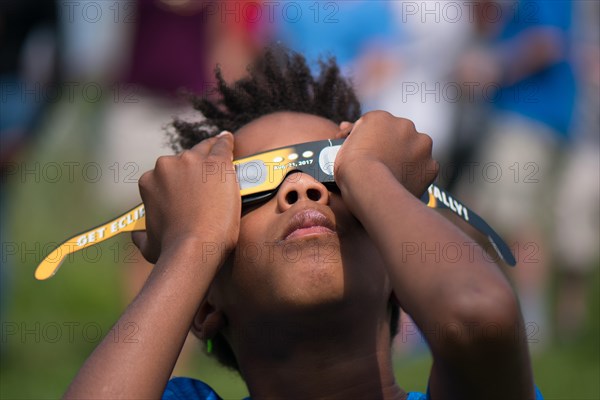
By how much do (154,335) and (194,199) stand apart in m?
0.43

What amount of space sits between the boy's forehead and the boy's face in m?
0.24

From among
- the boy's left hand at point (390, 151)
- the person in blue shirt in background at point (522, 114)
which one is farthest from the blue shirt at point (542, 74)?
the boy's left hand at point (390, 151)

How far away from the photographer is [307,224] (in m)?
2.53

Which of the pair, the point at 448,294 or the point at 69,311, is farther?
the point at 69,311

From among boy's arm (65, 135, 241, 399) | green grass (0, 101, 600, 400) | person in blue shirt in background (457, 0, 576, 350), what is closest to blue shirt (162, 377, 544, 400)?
boy's arm (65, 135, 241, 399)

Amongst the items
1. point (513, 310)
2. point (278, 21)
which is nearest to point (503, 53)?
point (278, 21)

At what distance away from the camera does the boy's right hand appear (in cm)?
255

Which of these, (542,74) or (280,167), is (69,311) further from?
(280,167)

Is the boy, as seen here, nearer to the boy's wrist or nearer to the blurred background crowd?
the boy's wrist

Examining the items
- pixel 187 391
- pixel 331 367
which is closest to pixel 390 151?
pixel 331 367

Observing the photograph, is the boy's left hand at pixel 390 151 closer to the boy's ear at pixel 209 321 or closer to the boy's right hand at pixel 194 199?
the boy's right hand at pixel 194 199

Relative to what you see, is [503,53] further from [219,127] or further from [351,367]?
[351,367]

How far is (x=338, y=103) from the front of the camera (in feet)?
11.0

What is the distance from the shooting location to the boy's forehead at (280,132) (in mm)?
2855
